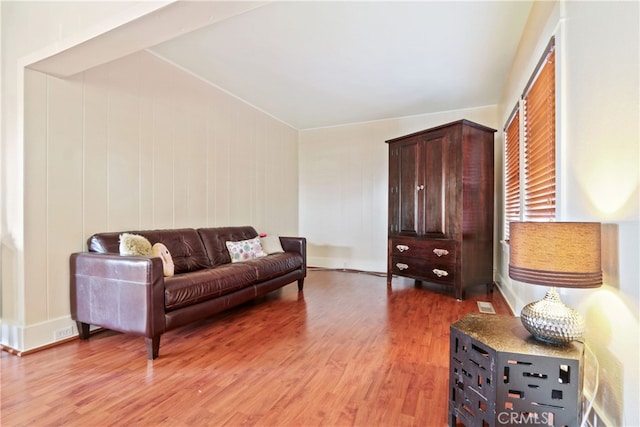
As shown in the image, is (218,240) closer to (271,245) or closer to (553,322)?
(271,245)

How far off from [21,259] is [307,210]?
4.07 metres

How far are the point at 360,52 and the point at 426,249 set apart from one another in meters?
2.34

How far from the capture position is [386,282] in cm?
434

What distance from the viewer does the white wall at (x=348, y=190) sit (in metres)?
5.12

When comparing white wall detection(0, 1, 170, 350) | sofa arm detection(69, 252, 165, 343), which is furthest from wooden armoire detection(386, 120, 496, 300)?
white wall detection(0, 1, 170, 350)

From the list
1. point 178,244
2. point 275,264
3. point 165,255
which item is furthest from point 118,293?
point 275,264

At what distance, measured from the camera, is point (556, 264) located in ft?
3.67

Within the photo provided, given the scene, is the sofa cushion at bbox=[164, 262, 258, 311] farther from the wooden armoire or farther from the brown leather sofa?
the wooden armoire

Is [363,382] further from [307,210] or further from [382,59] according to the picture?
[307,210]

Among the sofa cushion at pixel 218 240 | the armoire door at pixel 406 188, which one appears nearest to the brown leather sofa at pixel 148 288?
the sofa cushion at pixel 218 240

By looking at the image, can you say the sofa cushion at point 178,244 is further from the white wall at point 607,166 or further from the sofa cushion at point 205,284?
the white wall at point 607,166

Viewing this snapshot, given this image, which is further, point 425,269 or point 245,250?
point 425,269

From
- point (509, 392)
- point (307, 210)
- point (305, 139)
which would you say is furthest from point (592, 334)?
point (305, 139)

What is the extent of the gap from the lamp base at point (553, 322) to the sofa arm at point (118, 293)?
2.13 m
